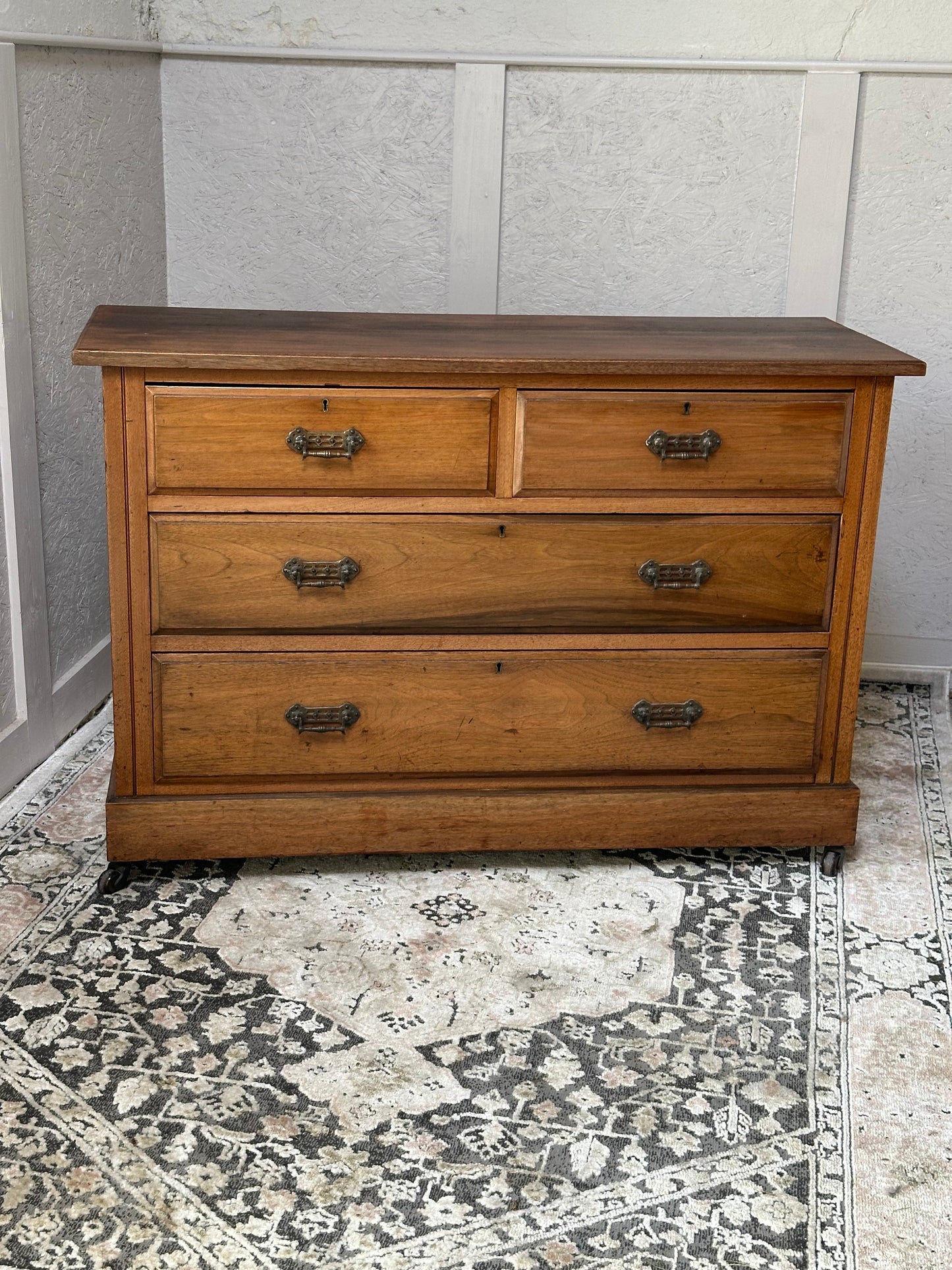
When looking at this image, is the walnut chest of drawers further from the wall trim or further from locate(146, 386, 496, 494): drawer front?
the wall trim

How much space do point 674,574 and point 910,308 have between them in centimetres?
134

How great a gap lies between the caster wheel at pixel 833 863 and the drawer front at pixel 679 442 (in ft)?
2.29

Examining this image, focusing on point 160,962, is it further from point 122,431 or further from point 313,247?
point 313,247

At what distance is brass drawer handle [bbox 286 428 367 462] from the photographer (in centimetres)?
218

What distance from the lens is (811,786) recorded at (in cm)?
247

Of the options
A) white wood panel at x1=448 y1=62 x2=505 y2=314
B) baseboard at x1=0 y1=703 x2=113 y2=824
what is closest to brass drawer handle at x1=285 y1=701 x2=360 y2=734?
baseboard at x1=0 y1=703 x2=113 y2=824

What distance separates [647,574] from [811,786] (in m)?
0.52

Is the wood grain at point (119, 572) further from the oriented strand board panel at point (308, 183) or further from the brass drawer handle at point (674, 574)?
the oriented strand board panel at point (308, 183)

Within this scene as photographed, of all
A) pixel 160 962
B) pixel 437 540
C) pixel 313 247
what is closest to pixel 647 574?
pixel 437 540

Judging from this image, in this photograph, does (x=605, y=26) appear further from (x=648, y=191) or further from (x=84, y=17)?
(x=84, y=17)

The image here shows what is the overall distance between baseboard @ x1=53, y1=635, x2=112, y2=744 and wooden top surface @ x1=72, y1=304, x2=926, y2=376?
874 millimetres

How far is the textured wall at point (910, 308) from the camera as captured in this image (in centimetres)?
313

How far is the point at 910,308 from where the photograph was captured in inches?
128

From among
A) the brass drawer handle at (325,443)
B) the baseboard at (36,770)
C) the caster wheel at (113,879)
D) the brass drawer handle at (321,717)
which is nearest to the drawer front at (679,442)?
the brass drawer handle at (325,443)
